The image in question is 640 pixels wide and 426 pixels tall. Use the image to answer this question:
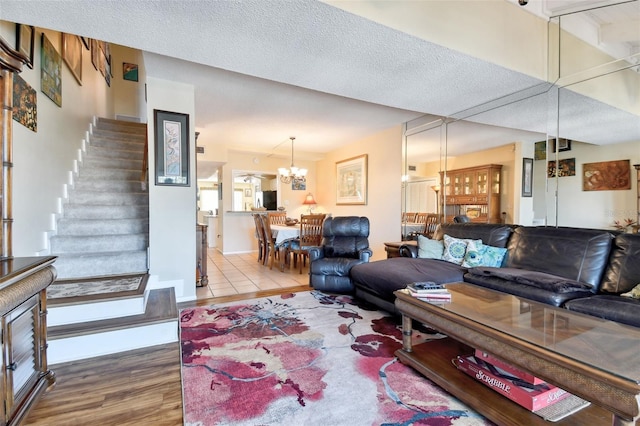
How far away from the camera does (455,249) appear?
316cm

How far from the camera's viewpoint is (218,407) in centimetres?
149

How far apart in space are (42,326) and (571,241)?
150 inches

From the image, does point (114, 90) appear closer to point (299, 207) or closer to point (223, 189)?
point (223, 189)

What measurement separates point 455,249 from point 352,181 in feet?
10.8

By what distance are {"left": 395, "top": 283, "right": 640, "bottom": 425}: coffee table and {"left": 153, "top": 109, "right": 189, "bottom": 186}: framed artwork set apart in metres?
2.74

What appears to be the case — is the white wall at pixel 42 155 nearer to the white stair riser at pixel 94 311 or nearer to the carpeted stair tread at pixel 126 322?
the white stair riser at pixel 94 311

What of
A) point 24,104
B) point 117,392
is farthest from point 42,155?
point 117,392

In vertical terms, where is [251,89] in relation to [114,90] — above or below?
below

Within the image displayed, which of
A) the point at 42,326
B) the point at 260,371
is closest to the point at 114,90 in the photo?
the point at 42,326

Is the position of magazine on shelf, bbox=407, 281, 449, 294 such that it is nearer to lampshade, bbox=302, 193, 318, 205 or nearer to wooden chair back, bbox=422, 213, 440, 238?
wooden chair back, bbox=422, 213, 440, 238

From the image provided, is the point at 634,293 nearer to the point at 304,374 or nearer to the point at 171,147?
the point at 304,374

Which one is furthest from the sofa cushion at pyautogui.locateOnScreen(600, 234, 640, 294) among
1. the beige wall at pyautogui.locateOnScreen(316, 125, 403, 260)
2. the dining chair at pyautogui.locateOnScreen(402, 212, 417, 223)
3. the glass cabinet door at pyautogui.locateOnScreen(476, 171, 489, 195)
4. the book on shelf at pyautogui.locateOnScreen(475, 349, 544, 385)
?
the beige wall at pyautogui.locateOnScreen(316, 125, 403, 260)

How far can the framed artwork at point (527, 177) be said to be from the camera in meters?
3.41

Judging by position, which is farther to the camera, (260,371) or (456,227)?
(456,227)
